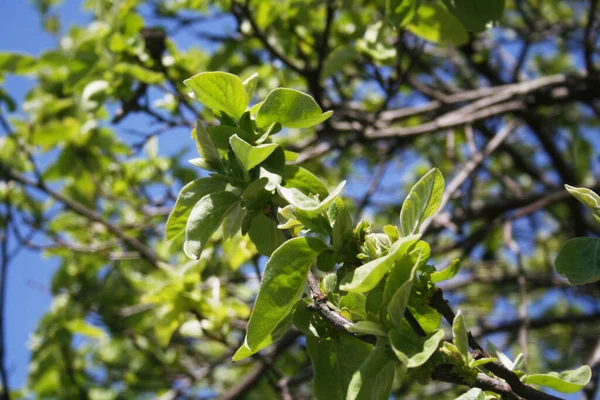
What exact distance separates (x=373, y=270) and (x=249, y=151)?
1.00 feet

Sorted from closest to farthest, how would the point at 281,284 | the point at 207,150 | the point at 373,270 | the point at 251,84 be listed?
the point at 373,270, the point at 281,284, the point at 207,150, the point at 251,84

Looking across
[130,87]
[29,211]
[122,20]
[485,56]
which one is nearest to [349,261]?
[130,87]

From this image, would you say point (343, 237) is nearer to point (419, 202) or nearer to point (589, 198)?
point (419, 202)

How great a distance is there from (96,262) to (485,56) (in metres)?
2.68

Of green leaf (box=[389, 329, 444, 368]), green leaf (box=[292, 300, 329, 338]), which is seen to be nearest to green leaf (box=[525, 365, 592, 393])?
green leaf (box=[389, 329, 444, 368])

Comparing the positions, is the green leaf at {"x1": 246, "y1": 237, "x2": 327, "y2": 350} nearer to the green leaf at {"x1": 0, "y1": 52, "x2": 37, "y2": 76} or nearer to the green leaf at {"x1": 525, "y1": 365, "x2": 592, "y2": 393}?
the green leaf at {"x1": 525, "y1": 365, "x2": 592, "y2": 393}

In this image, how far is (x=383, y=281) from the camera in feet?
3.14

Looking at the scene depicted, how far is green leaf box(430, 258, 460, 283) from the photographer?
0.96 metres

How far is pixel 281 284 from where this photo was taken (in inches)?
37.3

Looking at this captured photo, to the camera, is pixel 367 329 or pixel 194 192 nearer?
pixel 367 329

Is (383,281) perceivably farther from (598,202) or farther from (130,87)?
(130,87)

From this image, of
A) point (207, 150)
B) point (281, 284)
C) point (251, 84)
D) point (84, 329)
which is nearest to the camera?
point (281, 284)

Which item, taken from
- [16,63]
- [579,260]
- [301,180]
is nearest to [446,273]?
[579,260]

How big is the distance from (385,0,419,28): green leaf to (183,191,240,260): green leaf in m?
0.71
